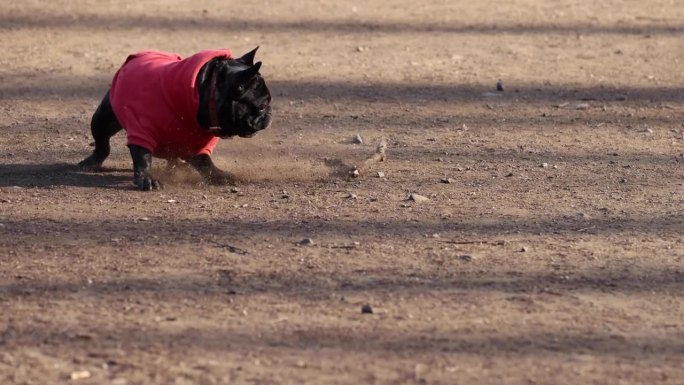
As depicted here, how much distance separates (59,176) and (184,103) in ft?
3.47

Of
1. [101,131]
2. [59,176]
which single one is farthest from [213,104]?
[59,176]

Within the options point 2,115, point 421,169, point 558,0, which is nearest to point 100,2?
point 2,115

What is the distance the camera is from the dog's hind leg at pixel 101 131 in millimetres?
7227

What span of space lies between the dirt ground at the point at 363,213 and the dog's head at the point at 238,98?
375mm

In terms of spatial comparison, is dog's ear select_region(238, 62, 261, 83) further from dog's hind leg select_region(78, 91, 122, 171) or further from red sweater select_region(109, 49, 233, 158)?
dog's hind leg select_region(78, 91, 122, 171)

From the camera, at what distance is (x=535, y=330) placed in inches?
194

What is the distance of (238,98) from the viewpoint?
22.4ft

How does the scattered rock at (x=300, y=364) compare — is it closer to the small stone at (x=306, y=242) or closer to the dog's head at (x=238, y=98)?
the small stone at (x=306, y=242)

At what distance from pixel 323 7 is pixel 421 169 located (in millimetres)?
4730

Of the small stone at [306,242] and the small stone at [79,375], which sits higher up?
the small stone at [306,242]

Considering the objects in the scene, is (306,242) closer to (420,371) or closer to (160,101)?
(160,101)

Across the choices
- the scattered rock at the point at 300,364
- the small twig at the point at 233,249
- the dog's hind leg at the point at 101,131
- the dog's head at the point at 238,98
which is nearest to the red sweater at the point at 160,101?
the dog's head at the point at 238,98

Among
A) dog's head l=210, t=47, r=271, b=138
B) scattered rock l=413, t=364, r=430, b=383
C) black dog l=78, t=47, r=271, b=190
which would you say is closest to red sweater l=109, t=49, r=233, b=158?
black dog l=78, t=47, r=271, b=190

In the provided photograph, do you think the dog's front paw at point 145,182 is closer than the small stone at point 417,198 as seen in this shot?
No
